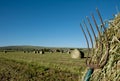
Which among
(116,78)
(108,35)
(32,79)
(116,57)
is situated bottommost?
(32,79)

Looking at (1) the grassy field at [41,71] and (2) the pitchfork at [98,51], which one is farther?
(1) the grassy field at [41,71]

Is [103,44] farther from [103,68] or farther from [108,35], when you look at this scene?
[103,68]

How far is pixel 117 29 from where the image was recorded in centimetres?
411

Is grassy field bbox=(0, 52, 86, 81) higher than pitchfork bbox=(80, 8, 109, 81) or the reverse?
the reverse

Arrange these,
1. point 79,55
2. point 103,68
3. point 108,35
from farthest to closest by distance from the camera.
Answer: point 79,55 → point 108,35 → point 103,68

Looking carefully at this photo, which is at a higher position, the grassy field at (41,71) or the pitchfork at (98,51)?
the pitchfork at (98,51)

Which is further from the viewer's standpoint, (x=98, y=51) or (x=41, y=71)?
(x=41, y=71)

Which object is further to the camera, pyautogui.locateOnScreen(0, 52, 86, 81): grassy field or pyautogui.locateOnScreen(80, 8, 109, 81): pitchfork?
pyautogui.locateOnScreen(0, 52, 86, 81): grassy field

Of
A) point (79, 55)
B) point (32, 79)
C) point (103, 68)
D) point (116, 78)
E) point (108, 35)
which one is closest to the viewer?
point (116, 78)

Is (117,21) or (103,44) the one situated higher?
(117,21)

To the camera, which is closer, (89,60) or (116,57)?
(116,57)

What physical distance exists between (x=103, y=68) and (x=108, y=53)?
0.24 m

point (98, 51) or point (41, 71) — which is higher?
point (98, 51)

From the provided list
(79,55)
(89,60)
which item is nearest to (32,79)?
(89,60)
